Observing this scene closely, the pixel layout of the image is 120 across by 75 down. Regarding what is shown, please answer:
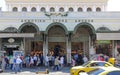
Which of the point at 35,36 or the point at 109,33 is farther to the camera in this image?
the point at 35,36

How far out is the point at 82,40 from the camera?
42.8 metres

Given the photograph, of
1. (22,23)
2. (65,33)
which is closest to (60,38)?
(65,33)

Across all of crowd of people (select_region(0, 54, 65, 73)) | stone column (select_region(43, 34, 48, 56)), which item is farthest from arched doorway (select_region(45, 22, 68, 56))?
crowd of people (select_region(0, 54, 65, 73))

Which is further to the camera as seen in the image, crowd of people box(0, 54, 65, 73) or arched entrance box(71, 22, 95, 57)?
arched entrance box(71, 22, 95, 57)

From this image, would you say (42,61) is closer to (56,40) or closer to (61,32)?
(56,40)

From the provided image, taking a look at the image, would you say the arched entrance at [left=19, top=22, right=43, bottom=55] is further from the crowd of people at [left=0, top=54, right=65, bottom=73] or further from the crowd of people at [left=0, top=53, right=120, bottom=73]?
the crowd of people at [left=0, top=54, right=65, bottom=73]

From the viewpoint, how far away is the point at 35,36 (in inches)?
1668

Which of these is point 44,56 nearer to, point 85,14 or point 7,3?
point 85,14

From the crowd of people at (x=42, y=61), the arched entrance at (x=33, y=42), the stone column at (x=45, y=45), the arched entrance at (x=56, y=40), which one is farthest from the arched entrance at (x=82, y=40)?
the arched entrance at (x=33, y=42)

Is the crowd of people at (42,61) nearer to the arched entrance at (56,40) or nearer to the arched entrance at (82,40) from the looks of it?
the arched entrance at (82,40)

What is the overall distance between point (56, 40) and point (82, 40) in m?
3.12

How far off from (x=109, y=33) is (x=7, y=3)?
42383 millimetres

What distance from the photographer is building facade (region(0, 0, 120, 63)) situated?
1571 inches

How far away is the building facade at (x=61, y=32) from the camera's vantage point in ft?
131
